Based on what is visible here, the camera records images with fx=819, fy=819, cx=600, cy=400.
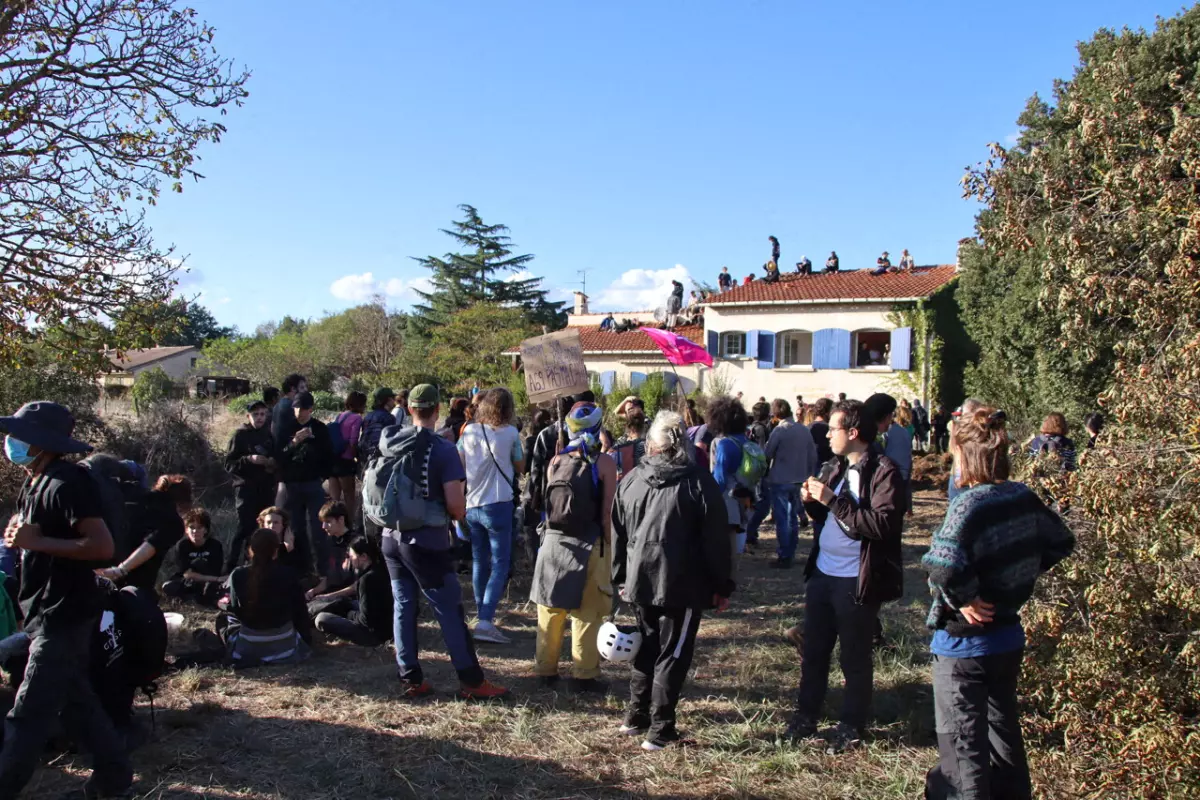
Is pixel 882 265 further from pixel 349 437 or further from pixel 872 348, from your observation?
pixel 349 437

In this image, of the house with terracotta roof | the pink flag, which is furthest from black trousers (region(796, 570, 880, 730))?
the house with terracotta roof

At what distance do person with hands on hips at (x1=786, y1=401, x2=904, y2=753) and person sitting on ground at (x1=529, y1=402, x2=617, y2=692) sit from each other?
1.25 meters

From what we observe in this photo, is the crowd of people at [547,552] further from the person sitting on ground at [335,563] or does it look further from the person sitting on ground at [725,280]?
the person sitting on ground at [725,280]

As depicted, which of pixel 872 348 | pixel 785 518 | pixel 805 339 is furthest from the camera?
pixel 805 339

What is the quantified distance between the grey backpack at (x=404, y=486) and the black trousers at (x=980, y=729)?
9.23 feet

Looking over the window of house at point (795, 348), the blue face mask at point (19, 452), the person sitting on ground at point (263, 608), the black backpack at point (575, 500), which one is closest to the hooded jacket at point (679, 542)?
the black backpack at point (575, 500)

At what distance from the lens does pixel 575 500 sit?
194 inches

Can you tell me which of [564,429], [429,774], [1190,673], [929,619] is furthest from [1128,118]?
[429,774]

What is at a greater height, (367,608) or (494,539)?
(494,539)

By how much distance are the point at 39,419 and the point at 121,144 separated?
743cm

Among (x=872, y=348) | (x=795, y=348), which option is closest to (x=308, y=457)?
(x=872, y=348)

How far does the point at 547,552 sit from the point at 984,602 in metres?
2.67

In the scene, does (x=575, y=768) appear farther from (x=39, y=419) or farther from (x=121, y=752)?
(x=39, y=419)

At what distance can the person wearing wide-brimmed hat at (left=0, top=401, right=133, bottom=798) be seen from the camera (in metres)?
3.38
